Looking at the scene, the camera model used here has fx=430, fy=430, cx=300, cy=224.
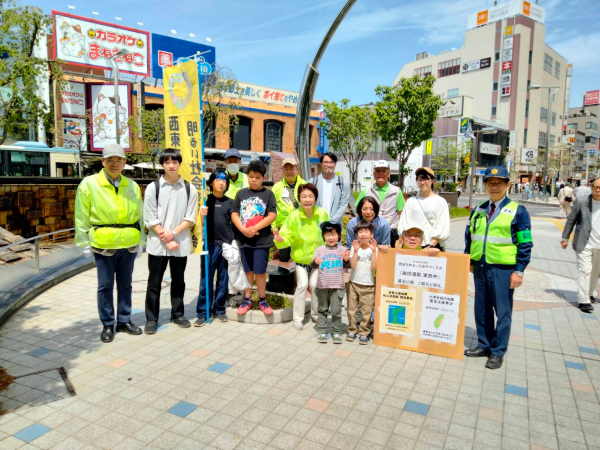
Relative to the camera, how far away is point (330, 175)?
565cm

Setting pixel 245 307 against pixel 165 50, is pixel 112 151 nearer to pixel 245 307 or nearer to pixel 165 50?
pixel 245 307

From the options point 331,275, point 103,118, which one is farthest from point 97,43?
point 331,275

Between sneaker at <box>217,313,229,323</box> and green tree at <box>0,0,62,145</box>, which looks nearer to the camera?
sneaker at <box>217,313,229,323</box>

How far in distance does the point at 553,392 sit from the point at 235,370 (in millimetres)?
2777

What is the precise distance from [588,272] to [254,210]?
482cm

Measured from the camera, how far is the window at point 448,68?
238 ft

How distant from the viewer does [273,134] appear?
→ 38.4m

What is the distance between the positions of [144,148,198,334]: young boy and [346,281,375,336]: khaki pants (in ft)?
6.25

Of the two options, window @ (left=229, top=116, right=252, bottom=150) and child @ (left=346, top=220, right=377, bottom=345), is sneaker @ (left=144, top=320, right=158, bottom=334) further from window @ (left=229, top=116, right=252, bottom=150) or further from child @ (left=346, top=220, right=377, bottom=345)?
window @ (left=229, top=116, right=252, bottom=150)

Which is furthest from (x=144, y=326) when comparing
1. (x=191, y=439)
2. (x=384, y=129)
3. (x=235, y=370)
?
(x=384, y=129)

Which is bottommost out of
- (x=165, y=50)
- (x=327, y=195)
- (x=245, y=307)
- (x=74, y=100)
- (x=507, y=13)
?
(x=245, y=307)

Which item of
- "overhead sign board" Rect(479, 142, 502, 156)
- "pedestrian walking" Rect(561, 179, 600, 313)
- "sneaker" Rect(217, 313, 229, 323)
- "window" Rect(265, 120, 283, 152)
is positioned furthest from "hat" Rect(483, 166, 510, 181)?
"overhead sign board" Rect(479, 142, 502, 156)

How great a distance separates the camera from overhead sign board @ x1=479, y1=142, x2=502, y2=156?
59.1 metres

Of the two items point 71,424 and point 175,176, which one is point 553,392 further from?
point 175,176
